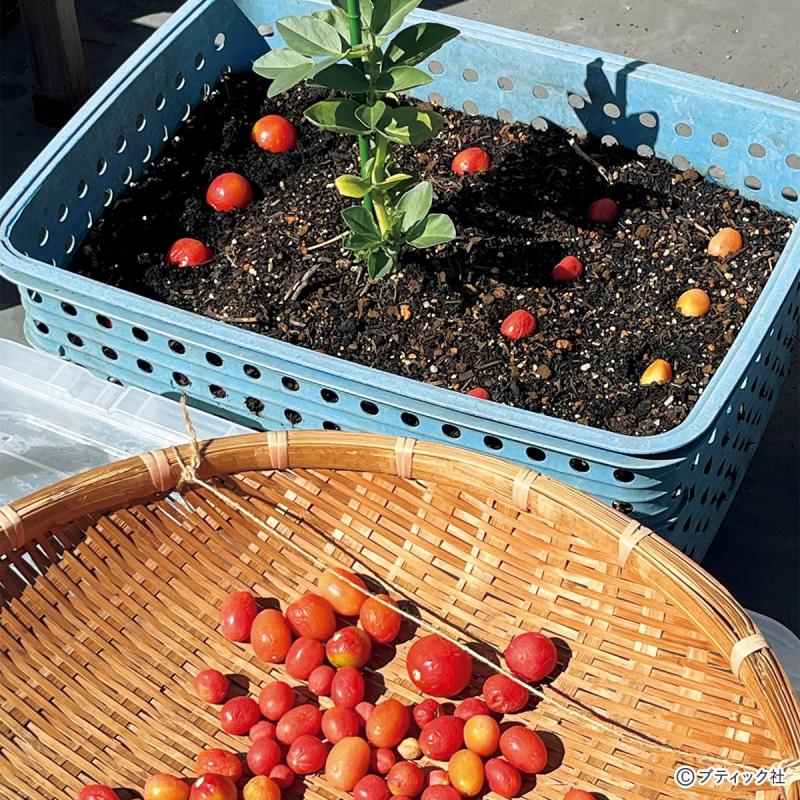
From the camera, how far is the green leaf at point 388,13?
1518 millimetres

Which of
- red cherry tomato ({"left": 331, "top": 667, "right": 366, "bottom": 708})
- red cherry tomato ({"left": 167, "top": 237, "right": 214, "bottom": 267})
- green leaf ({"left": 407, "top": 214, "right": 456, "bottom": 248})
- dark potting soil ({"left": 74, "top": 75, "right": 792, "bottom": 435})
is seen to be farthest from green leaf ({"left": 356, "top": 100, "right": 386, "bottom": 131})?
red cherry tomato ({"left": 331, "top": 667, "right": 366, "bottom": 708})

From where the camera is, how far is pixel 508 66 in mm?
1869

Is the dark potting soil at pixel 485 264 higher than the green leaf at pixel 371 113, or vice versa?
the green leaf at pixel 371 113

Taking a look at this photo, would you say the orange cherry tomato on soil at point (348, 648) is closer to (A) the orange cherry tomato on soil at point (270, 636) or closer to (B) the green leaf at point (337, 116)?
(A) the orange cherry tomato on soil at point (270, 636)

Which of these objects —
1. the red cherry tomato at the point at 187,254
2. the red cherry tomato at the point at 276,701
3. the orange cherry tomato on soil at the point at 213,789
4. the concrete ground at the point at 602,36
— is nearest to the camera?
the orange cherry tomato on soil at the point at 213,789

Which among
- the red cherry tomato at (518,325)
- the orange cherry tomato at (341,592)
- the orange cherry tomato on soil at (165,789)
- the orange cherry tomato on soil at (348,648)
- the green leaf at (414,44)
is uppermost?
the green leaf at (414,44)

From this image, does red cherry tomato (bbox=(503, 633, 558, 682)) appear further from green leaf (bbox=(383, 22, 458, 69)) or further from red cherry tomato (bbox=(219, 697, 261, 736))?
green leaf (bbox=(383, 22, 458, 69))

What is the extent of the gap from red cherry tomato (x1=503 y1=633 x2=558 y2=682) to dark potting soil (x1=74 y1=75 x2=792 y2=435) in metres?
0.32

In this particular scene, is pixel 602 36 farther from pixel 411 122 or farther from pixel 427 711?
pixel 427 711

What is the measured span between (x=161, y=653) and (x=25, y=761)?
0.18 meters

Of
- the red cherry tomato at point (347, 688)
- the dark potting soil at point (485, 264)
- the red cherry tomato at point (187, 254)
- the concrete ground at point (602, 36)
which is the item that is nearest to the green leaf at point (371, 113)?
the dark potting soil at point (485, 264)

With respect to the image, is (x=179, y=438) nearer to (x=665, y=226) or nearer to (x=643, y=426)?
(x=643, y=426)

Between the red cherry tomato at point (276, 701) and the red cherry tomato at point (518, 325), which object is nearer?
the red cherry tomato at point (276, 701)

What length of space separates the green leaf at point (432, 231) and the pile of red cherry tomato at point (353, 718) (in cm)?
42
